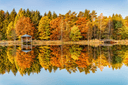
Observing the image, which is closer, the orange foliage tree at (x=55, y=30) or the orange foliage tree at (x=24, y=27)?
the orange foliage tree at (x=55, y=30)

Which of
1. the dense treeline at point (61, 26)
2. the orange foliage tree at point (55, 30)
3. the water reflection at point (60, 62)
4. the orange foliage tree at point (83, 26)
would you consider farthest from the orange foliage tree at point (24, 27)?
the water reflection at point (60, 62)

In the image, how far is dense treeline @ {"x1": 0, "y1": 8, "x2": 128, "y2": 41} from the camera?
48031mm

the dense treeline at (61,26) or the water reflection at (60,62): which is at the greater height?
the dense treeline at (61,26)

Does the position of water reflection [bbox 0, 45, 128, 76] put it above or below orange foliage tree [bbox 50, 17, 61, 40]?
below

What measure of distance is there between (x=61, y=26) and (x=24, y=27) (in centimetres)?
1226

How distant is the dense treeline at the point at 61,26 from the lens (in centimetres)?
4803

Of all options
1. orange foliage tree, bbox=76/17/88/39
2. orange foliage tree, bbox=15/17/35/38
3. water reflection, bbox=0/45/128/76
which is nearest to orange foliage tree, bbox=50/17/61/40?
orange foliage tree, bbox=15/17/35/38

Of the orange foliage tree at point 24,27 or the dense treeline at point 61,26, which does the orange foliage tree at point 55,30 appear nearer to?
the dense treeline at point 61,26

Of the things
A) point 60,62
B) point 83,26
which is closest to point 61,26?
point 83,26

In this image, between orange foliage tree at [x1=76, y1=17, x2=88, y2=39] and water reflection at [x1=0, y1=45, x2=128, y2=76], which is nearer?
water reflection at [x1=0, y1=45, x2=128, y2=76]

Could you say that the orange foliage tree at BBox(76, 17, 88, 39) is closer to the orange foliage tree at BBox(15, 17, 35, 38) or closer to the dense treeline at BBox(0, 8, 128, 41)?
the dense treeline at BBox(0, 8, 128, 41)

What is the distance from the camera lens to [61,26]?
1842 inches

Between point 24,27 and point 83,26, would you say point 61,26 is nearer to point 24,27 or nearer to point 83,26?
point 83,26

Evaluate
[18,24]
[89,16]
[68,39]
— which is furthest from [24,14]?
[89,16]
